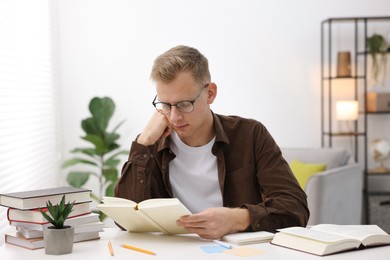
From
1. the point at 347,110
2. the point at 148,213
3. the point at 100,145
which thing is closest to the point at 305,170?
the point at 347,110

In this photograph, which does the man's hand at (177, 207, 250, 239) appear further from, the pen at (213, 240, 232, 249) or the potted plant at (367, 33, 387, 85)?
the potted plant at (367, 33, 387, 85)

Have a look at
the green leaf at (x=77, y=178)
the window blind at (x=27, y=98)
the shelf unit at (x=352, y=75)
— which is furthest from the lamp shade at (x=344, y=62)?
the window blind at (x=27, y=98)

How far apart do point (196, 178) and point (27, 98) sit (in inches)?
78.6

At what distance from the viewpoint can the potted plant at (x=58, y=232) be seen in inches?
72.8

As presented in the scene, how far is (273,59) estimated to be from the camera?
5.40 metres

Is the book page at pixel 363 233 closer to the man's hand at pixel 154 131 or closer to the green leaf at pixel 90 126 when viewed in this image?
the man's hand at pixel 154 131

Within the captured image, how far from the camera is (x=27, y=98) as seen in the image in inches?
159

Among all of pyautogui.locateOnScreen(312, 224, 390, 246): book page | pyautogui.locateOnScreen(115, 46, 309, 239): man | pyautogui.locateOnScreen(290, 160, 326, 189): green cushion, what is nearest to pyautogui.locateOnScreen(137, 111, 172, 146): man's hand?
pyautogui.locateOnScreen(115, 46, 309, 239): man

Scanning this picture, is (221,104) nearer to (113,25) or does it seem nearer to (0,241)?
(113,25)

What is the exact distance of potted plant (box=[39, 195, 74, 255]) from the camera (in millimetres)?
1849

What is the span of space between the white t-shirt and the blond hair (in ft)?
0.97

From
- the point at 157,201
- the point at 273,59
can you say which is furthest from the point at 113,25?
the point at 157,201

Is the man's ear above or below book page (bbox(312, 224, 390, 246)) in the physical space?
above

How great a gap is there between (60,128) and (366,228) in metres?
3.67
